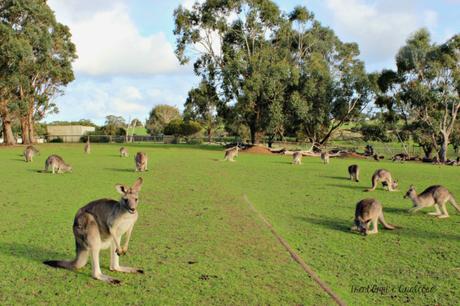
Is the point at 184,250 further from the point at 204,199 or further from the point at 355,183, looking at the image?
the point at 355,183

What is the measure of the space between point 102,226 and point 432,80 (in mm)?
38676

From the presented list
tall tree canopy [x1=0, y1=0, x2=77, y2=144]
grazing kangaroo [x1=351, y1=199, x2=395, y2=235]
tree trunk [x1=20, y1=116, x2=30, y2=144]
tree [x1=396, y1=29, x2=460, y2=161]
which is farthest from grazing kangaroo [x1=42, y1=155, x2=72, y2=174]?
tree trunk [x1=20, y1=116, x2=30, y2=144]

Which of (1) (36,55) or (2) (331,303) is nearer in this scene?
(2) (331,303)

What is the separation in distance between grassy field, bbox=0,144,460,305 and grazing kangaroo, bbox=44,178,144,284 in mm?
330

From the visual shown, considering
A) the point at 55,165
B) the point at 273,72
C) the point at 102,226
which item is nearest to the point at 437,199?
the point at 102,226

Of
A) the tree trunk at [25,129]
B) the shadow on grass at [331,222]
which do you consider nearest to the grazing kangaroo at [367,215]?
the shadow on grass at [331,222]

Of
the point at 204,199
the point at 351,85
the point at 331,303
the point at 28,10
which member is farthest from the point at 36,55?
the point at 331,303

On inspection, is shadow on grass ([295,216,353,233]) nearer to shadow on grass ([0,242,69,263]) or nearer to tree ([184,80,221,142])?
shadow on grass ([0,242,69,263])

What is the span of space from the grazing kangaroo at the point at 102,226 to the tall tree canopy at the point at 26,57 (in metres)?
37.3

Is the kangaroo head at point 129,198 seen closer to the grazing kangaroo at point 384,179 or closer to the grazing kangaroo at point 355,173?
the grazing kangaroo at point 384,179

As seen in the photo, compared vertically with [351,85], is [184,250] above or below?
below

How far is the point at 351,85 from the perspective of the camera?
42.2 metres

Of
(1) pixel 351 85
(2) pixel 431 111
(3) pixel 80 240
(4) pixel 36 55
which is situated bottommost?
(3) pixel 80 240

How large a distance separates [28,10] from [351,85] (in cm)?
3307
